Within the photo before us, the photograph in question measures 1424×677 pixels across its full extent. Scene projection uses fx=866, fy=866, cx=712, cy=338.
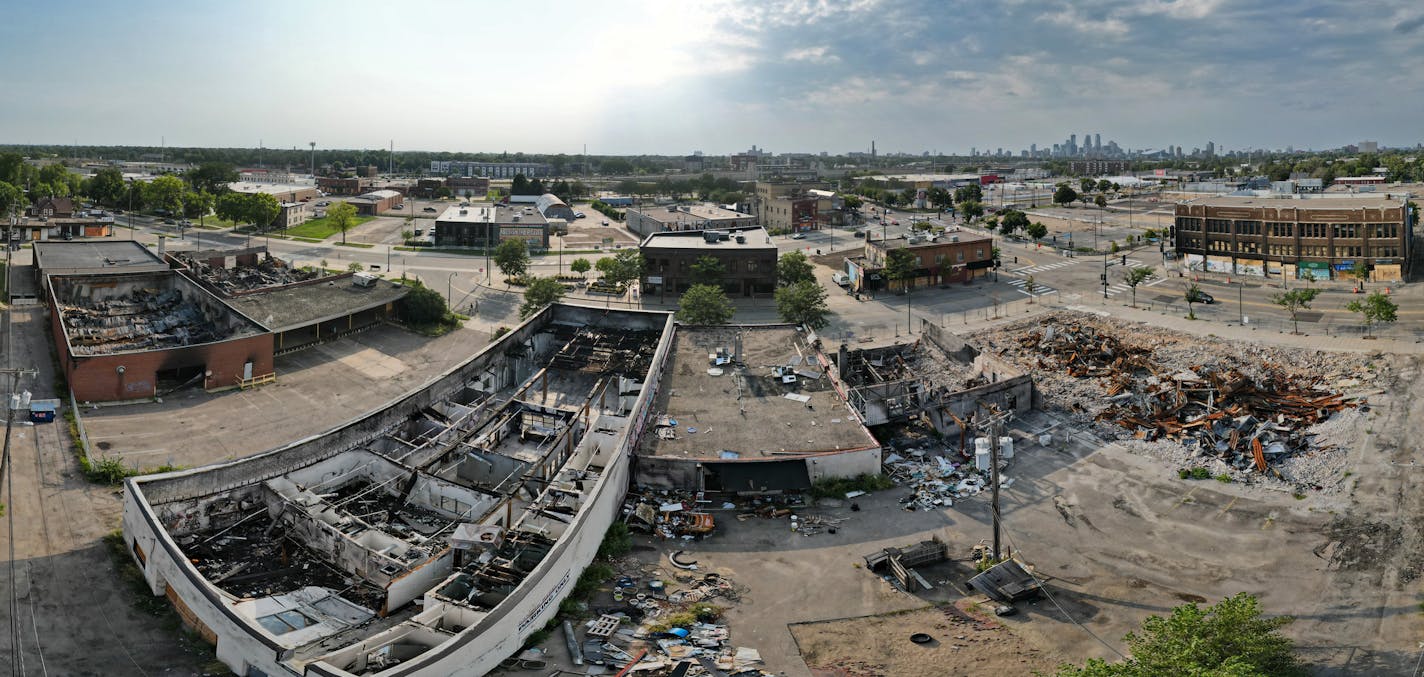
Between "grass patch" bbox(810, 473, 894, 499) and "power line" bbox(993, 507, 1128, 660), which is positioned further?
"grass patch" bbox(810, 473, 894, 499)

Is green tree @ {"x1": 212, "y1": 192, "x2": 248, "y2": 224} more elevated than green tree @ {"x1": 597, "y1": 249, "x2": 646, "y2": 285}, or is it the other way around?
green tree @ {"x1": 212, "y1": 192, "x2": 248, "y2": 224}

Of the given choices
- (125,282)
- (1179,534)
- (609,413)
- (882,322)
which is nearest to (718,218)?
(882,322)

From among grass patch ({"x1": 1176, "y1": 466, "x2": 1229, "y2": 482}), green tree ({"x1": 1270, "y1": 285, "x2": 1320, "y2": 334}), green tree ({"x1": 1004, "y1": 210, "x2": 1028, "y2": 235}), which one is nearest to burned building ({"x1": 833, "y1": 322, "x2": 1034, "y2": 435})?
grass patch ({"x1": 1176, "y1": 466, "x2": 1229, "y2": 482})

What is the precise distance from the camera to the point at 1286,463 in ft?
109

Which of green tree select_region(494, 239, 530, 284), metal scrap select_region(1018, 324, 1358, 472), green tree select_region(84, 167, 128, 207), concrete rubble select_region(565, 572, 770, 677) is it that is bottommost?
concrete rubble select_region(565, 572, 770, 677)

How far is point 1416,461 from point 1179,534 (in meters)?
12.1

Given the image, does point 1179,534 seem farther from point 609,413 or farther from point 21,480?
point 21,480

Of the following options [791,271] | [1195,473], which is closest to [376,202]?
[791,271]

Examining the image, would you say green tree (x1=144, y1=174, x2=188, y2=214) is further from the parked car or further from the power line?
the power line

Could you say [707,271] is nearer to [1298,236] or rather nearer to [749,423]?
[749,423]

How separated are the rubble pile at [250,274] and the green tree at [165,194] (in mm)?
44101

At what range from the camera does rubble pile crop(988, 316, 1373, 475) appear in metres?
35.2

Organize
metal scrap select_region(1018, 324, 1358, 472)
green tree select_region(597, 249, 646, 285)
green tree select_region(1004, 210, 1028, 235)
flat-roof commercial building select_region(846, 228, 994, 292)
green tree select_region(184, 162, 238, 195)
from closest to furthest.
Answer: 1. metal scrap select_region(1018, 324, 1358, 472)
2. green tree select_region(597, 249, 646, 285)
3. flat-roof commercial building select_region(846, 228, 994, 292)
4. green tree select_region(1004, 210, 1028, 235)
5. green tree select_region(184, 162, 238, 195)

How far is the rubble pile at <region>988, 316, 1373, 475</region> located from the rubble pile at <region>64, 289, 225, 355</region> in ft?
150
